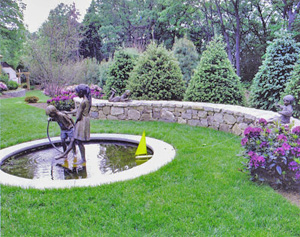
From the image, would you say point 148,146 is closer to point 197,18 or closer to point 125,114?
point 125,114

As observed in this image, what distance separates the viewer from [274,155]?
3051mm

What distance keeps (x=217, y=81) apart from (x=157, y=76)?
6.17ft

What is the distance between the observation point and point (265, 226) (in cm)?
241

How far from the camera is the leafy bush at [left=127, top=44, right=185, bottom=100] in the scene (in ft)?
24.9

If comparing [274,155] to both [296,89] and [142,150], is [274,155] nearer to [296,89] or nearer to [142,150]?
[142,150]

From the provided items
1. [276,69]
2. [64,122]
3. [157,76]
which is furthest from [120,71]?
[64,122]

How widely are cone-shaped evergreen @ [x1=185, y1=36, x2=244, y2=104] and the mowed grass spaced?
3.21 metres

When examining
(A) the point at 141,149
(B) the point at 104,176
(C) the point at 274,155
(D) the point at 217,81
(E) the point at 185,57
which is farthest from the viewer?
(E) the point at 185,57

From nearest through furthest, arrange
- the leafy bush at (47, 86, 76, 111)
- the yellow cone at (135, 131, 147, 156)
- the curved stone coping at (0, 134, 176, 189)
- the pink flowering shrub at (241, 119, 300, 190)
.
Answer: the pink flowering shrub at (241, 119, 300, 190) → the curved stone coping at (0, 134, 176, 189) → the yellow cone at (135, 131, 147, 156) → the leafy bush at (47, 86, 76, 111)

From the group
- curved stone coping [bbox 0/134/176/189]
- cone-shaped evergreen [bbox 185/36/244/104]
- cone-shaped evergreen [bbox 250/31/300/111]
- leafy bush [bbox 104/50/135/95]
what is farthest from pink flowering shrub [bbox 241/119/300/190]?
leafy bush [bbox 104/50/135/95]

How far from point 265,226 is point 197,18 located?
71.1 feet

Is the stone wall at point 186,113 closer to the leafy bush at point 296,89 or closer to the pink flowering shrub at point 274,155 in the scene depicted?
the leafy bush at point 296,89

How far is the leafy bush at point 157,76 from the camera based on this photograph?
7.60 meters

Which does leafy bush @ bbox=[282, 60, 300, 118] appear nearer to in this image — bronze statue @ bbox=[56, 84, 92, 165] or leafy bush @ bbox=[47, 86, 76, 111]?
bronze statue @ bbox=[56, 84, 92, 165]
